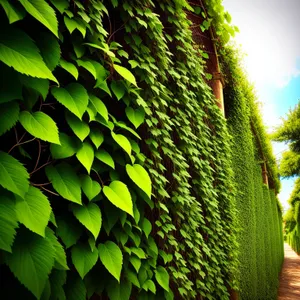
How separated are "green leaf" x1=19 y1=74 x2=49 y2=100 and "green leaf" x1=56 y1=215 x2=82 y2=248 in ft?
1.75

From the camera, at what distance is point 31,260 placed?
37.8 inches

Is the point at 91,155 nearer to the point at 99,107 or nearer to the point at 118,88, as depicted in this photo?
the point at 99,107

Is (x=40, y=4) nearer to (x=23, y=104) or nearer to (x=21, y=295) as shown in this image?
(x=23, y=104)

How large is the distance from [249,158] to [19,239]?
21.5 ft

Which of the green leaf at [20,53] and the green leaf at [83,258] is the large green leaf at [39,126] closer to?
the green leaf at [20,53]

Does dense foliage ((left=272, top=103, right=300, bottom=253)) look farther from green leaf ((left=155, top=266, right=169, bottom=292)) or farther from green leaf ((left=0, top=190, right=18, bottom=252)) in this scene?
green leaf ((left=0, top=190, right=18, bottom=252))

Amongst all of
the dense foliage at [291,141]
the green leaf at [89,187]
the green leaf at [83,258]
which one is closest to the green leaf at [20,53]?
the green leaf at [89,187]

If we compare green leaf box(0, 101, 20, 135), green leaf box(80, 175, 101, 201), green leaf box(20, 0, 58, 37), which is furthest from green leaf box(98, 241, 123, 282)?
green leaf box(20, 0, 58, 37)

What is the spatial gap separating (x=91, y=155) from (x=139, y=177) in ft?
1.12

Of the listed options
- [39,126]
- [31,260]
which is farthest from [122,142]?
[31,260]

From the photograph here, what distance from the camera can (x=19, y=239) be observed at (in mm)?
982

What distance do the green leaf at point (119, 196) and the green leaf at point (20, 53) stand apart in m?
0.58

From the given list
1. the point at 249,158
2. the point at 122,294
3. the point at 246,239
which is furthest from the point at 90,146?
the point at 249,158

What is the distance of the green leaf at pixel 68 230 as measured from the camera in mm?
1244
